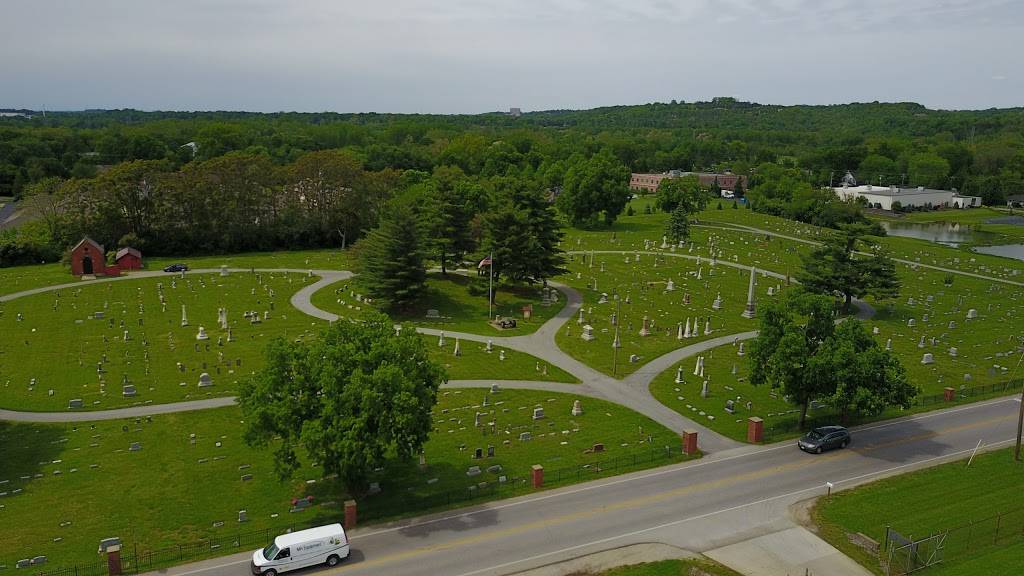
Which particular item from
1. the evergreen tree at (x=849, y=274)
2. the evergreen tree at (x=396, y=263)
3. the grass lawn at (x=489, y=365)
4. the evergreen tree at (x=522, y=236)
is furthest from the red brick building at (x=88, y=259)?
the evergreen tree at (x=849, y=274)

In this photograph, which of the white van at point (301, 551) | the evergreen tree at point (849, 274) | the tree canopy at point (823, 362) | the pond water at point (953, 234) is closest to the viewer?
the white van at point (301, 551)

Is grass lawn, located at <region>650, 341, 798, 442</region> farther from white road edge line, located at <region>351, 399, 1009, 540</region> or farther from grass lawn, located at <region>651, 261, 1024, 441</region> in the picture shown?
white road edge line, located at <region>351, 399, 1009, 540</region>

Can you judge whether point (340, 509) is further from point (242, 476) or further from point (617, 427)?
Answer: point (617, 427)

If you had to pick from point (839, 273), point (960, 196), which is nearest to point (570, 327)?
point (839, 273)

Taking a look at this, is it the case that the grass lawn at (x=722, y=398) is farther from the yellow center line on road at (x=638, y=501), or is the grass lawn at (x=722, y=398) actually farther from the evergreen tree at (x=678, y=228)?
the evergreen tree at (x=678, y=228)

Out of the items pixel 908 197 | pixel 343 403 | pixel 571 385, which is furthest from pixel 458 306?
pixel 908 197

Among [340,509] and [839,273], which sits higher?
[839,273]
